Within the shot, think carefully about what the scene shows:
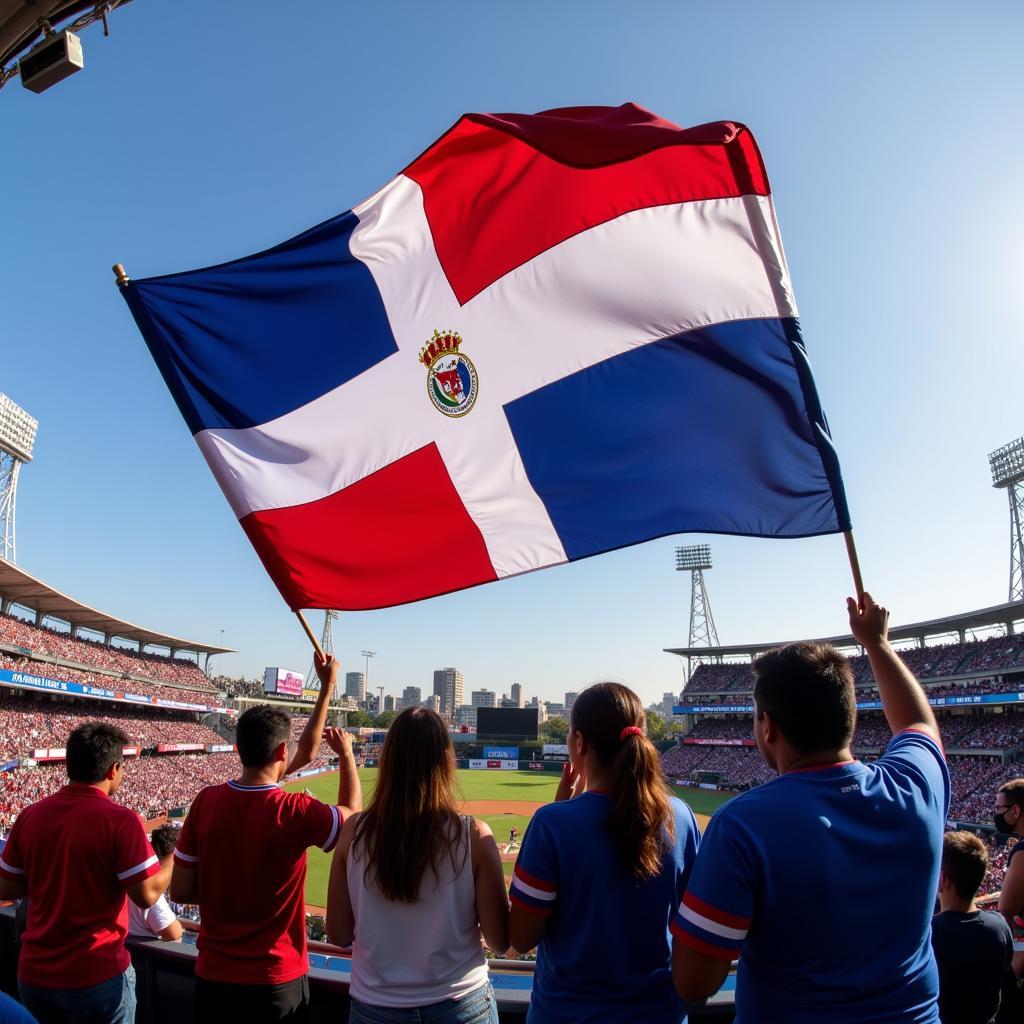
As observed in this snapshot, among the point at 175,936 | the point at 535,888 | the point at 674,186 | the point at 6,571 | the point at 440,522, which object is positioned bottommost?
the point at 175,936

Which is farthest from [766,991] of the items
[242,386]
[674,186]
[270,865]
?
[242,386]

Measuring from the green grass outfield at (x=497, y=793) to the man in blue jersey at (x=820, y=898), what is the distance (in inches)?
834

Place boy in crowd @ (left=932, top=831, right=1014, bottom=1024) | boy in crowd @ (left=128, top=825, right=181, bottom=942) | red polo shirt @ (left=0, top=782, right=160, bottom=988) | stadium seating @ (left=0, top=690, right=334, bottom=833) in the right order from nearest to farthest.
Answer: boy in crowd @ (left=932, top=831, right=1014, bottom=1024) → red polo shirt @ (left=0, top=782, right=160, bottom=988) → boy in crowd @ (left=128, top=825, right=181, bottom=942) → stadium seating @ (left=0, top=690, right=334, bottom=833)

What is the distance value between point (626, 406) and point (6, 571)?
44.8 metres

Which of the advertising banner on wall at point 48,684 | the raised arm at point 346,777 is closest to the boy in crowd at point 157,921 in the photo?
the raised arm at point 346,777

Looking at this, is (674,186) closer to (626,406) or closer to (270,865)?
(626,406)

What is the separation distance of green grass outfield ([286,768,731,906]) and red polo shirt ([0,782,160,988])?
19238 mm

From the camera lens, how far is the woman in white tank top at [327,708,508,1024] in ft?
7.31

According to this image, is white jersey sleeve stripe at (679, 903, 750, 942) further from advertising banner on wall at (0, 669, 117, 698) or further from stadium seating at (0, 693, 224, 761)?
advertising banner on wall at (0, 669, 117, 698)

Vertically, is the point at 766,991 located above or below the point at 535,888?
below

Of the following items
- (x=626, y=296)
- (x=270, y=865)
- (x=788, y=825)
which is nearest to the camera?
(x=788, y=825)

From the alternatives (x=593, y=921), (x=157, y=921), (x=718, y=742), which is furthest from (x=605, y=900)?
(x=718, y=742)

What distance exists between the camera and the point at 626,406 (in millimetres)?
3986

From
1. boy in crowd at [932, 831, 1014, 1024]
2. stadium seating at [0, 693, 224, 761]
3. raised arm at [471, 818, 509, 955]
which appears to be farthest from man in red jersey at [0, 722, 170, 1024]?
stadium seating at [0, 693, 224, 761]
